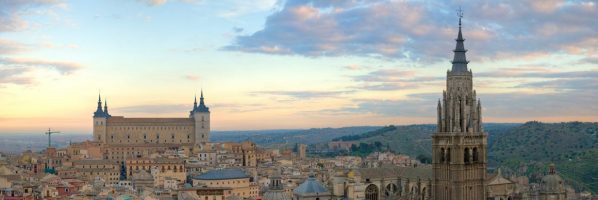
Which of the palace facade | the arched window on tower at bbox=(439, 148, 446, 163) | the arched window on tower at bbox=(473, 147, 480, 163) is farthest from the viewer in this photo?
the palace facade

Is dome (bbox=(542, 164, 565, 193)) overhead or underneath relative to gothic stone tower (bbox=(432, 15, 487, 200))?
underneath

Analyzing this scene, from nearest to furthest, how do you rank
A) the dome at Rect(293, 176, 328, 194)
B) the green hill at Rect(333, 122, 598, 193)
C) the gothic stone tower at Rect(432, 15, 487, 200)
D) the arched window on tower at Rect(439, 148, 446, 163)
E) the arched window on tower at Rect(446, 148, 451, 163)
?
the gothic stone tower at Rect(432, 15, 487, 200) → the arched window on tower at Rect(446, 148, 451, 163) → the arched window on tower at Rect(439, 148, 446, 163) → the dome at Rect(293, 176, 328, 194) → the green hill at Rect(333, 122, 598, 193)

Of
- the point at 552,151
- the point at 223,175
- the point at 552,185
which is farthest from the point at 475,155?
the point at 552,151

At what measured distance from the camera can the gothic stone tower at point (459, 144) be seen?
2247 inches

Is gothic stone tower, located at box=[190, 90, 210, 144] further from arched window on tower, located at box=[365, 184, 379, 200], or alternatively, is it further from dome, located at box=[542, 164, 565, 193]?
dome, located at box=[542, 164, 565, 193]

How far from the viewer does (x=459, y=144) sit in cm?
5681

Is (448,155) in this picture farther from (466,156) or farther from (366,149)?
(366,149)

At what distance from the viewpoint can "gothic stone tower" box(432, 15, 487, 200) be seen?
57062 millimetres

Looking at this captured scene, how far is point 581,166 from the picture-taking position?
4865 inches

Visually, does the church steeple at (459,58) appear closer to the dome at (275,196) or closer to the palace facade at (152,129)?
the dome at (275,196)

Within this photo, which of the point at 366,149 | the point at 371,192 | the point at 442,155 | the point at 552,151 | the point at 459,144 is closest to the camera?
the point at 459,144

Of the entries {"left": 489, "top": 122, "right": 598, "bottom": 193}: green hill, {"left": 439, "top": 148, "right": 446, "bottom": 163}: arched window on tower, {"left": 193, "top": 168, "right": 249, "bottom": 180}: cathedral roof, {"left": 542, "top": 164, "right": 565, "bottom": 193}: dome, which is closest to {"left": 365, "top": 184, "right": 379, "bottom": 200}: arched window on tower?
{"left": 542, "top": 164, "right": 565, "bottom": 193}: dome

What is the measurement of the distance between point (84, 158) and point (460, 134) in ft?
220

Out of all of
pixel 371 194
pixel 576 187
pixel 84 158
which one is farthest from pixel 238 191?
pixel 576 187
